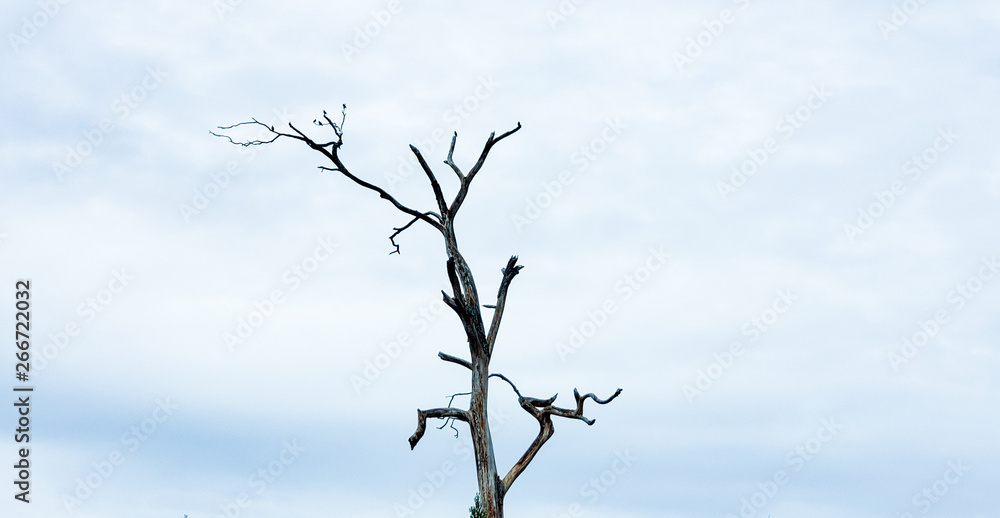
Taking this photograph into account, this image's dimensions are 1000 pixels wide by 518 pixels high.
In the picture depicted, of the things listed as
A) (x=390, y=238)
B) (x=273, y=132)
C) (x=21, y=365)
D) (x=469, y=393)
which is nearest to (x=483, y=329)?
(x=469, y=393)

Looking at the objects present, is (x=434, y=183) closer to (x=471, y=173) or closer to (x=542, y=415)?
(x=471, y=173)

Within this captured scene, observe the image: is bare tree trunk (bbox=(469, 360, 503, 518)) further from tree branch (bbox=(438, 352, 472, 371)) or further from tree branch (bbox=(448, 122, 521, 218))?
tree branch (bbox=(448, 122, 521, 218))

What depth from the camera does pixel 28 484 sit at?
54.4 feet

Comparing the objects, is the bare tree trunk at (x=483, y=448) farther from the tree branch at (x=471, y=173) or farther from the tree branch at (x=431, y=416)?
the tree branch at (x=471, y=173)

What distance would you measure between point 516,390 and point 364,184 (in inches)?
131

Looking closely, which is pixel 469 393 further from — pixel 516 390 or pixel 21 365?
pixel 21 365

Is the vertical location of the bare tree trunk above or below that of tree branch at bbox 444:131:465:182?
below

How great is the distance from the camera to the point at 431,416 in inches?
628

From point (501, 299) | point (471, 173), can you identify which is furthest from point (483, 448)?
point (471, 173)

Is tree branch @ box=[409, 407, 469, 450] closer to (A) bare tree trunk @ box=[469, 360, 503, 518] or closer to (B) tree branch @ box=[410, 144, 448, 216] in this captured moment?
(A) bare tree trunk @ box=[469, 360, 503, 518]

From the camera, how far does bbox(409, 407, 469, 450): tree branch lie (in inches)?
623

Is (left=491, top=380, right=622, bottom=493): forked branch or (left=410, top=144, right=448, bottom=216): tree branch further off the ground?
(left=410, top=144, right=448, bottom=216): tree branch

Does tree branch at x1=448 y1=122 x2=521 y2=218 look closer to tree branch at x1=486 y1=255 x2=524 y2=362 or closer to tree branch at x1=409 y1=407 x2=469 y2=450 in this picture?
tree branch at x1=486 y1=255 x2=524 y2=362

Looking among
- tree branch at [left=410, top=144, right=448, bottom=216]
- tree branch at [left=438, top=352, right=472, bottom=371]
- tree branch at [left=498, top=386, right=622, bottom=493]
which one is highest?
tree branch at [left=410, top=144, right=448, bottom=216]
